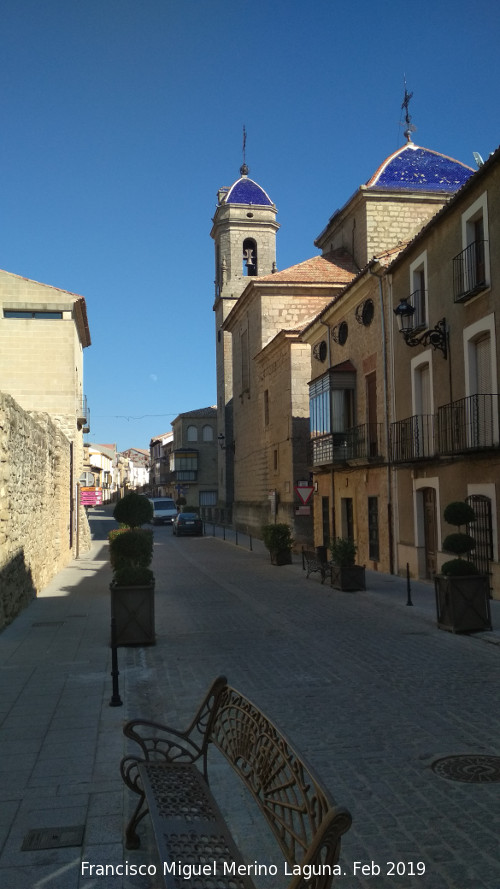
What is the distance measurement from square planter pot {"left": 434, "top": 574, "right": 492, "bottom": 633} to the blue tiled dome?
2335 cm

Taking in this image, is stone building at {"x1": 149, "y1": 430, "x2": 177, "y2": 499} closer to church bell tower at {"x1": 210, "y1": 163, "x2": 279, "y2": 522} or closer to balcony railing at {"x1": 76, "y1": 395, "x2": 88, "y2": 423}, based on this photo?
church bell tower at {"x1": 210, "y1": 163, "x2": 279, "y2": 522}

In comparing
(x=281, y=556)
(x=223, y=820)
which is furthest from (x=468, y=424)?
(x=223, y=820)

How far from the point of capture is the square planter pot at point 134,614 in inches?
407

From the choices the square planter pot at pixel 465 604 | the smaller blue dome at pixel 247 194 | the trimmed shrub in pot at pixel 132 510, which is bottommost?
the square planter pot at pixel 465 604

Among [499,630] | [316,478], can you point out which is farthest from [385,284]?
[499,630]

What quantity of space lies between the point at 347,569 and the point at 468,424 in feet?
14.4

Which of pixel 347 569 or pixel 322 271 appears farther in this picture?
pixel 322 271

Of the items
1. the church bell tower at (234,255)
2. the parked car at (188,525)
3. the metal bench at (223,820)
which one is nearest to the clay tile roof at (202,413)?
the church bell tower at (234,255)

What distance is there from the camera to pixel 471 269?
49.1ft

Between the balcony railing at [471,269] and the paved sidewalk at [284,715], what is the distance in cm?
611

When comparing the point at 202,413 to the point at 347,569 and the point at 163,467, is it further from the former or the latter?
the point at 347,569

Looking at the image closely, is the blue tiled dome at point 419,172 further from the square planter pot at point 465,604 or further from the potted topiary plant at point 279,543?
the square planter pot at point 465,604

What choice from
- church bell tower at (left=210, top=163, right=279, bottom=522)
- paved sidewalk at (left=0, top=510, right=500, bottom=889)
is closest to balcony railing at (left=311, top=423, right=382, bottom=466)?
paved sidewalk at (left=0, top=510, right=500, bottom=889)

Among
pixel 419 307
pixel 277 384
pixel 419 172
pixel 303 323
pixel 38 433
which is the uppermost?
pixel 419 172
